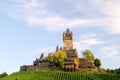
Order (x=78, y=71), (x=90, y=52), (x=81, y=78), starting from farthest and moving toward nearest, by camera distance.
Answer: (x=90, y=52) → (x=78, y=71) → (x=81, y=78)

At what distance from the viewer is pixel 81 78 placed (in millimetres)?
95750

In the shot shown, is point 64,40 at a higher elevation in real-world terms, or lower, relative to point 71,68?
higher

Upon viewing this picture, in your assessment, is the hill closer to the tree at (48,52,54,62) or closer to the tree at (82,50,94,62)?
the tree at (48,52,54,62)

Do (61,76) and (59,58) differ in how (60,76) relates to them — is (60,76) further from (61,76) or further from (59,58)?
(59,58)

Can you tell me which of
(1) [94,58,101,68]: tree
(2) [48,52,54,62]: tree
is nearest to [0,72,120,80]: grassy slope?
(2) [48,52,54,62]: tree

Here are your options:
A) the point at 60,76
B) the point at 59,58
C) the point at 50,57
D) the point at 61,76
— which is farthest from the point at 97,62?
the point at 60,76

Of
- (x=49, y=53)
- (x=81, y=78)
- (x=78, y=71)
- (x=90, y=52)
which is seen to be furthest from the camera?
(x=90, y=52)

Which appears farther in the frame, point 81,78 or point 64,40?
point 64,40

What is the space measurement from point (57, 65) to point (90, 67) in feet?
35.7

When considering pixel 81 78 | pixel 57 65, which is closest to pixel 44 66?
pixel 57 65

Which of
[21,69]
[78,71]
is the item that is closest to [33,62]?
[21,69]

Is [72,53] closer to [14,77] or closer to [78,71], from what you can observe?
[78,71]

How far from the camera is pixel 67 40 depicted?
130m

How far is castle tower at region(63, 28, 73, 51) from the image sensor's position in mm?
126900
